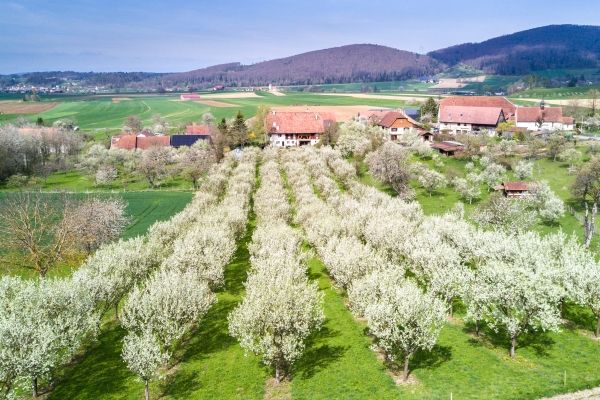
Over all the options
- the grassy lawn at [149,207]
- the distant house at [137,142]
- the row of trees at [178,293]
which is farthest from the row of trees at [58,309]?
the distant house at [137,142]

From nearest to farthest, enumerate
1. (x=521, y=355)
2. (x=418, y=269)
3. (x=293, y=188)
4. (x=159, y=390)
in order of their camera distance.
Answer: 1. (x=159, y=390)
2. (x=521, y=355)
3. (x=418, y=269)
4. (x=293, y=188)

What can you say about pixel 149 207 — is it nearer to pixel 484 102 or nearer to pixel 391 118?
pixel 391 118

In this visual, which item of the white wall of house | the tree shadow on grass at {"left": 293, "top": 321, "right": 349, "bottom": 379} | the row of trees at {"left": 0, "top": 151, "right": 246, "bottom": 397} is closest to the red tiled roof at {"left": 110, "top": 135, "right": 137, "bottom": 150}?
the row of trees at {"left": 0, "top": 151, "right": 246, "bottom": 397}

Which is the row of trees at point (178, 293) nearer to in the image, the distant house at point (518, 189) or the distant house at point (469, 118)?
the distant house at point (518, 189)

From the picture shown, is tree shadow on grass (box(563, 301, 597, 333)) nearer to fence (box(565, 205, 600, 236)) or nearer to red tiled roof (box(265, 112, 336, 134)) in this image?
fence (box(565, 205, 600, 236))

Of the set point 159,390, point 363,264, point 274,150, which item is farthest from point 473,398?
point 274,150

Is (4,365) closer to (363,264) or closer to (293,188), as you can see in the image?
(363,264)

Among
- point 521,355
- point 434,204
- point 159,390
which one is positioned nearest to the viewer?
point 159,390
